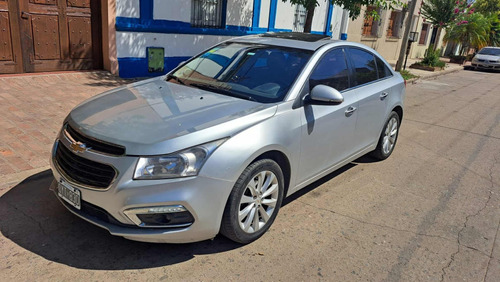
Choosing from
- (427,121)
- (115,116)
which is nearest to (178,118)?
(115,116)

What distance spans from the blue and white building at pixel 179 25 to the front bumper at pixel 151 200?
20.6 feet

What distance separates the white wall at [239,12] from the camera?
1055 cm

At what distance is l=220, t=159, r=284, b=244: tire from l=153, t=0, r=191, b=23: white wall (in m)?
6.76

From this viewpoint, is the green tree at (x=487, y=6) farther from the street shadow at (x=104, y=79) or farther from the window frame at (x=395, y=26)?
the street shadow at (x=104, y=79)

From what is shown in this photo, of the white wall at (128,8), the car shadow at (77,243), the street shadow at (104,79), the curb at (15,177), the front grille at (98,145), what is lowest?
the car shadow at (77,243)

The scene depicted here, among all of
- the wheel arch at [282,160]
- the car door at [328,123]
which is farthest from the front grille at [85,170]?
the car door at [328,123]

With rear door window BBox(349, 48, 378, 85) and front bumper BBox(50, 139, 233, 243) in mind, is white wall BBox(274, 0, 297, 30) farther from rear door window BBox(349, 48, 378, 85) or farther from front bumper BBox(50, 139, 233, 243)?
front bumper BBox(50, 139, 233, 243)

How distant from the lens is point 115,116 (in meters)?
3.14

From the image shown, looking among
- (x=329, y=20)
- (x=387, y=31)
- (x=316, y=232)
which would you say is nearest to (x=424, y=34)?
(x=387, y=31)

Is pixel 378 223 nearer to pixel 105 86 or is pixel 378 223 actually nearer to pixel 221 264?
pixel 221 264

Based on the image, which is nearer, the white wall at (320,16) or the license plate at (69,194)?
the license plate at (69,194)

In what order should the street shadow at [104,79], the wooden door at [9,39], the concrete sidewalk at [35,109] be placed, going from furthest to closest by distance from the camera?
the street shadow at [104,79] < the wooden door at [9,39] < the concrete sidewalk at [35,109]

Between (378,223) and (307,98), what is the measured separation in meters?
1.43

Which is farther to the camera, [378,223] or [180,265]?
[378,223]
